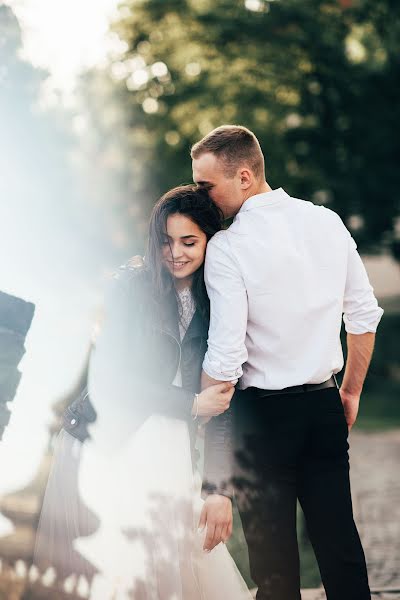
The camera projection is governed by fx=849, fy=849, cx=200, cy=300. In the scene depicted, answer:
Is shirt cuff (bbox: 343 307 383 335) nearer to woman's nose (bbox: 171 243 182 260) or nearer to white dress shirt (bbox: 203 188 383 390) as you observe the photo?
white dress shirt (bbox: 203 188 383 390)

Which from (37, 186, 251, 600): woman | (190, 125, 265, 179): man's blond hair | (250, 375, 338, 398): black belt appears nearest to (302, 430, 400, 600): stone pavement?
(37, 186, 251, 600): woman

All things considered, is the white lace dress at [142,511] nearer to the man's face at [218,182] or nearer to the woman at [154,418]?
the woman at [154,418]

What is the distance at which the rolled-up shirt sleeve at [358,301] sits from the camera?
3197 millimetres

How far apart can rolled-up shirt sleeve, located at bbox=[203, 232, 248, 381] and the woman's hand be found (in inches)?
1.5

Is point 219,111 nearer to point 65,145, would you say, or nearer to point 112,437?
point 65,145

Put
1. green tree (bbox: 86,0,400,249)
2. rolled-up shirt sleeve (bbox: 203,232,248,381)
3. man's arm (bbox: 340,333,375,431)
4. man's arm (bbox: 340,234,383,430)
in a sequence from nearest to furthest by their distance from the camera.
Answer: rolled-up shirt sleeve (bbox: 203,232,248,381) < man's arm (bbox: 340,234,383,430) < man's arm (bbox: 340,333,375,431) < green tree (bbox: 86,0,400,249)

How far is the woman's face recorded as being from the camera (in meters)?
3.06

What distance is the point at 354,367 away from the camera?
132 inches

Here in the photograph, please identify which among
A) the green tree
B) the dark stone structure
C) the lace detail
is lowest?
the dark stone structure

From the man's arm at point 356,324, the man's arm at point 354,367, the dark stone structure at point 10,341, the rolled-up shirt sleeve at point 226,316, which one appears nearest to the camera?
the dark stone structure at point 10,341

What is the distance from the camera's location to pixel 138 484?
125 inches

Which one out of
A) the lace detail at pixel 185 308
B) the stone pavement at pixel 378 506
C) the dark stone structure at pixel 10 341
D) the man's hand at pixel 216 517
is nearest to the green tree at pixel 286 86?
the stone pavement at pixel 378 506

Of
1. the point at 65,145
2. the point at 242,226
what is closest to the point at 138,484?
the point at 242,226

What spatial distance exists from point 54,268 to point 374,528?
195 inches
